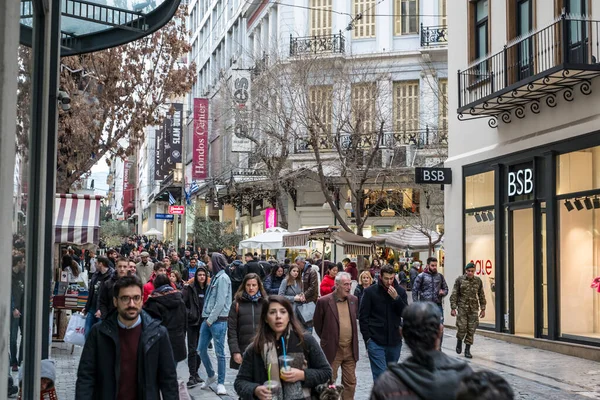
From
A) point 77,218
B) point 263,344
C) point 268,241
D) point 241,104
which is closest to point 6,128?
point 263,344

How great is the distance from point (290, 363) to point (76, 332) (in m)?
8.55

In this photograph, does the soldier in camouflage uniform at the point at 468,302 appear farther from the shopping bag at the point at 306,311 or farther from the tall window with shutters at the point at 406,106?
the tall window with shutters at the point at 406,106

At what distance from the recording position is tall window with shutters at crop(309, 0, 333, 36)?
38031 mm

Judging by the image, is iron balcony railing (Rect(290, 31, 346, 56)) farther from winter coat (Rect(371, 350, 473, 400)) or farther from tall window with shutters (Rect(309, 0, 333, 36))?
winter coat (Rect(371, 350, 473, 400))

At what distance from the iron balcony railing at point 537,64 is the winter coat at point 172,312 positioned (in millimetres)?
8600

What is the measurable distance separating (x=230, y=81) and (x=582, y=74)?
20668 millimetres

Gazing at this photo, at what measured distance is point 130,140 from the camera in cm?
2228

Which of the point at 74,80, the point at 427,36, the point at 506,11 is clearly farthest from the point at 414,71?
the point at 74,80

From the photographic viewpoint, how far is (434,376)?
3.66 meters

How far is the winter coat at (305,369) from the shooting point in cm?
571

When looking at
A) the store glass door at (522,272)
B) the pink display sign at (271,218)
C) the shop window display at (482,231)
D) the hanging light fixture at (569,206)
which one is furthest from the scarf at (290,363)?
the pink display sign at (271,218)

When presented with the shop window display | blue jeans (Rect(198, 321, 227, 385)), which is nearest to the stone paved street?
blue jeans (Rect(198, 321, 227, 385))

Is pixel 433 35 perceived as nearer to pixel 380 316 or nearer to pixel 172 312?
pixel 380 316

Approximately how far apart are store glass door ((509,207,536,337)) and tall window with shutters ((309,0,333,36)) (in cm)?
2041
